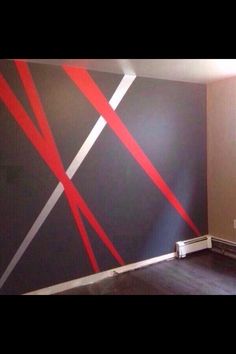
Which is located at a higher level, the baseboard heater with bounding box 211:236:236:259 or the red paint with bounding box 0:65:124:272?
the red paint with bounding box 0:65:124:272

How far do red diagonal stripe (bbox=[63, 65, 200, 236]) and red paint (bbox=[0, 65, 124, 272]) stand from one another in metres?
0.41

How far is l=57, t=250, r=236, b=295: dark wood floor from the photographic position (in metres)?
2.72

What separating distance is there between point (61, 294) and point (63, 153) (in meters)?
1.29

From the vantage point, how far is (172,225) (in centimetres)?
354

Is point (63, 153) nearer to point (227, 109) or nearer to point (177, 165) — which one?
point (177, 165)

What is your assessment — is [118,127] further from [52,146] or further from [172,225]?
[172,225]

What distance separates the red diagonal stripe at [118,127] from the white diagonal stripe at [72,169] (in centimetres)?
9

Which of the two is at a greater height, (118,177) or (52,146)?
(52,146)

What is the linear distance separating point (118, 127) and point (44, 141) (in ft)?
2.62

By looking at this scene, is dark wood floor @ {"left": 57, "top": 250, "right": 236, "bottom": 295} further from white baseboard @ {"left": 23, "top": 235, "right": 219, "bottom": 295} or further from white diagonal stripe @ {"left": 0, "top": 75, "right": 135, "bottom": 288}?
white diagonal stripe @ {"left": 0, "top": 75, "right": 135, "bottom": 288}

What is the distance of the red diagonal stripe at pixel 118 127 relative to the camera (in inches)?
110

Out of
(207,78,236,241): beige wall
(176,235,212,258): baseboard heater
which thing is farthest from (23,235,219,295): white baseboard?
(207,78,236,241): beige wall

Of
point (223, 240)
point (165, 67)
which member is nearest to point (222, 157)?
point (223, 240)
